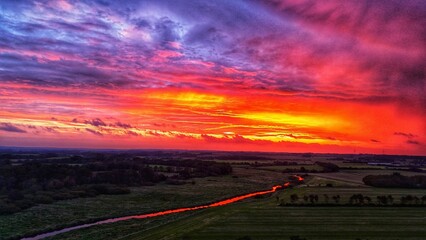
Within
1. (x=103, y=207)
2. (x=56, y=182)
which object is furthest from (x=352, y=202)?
(x=56, y=182)

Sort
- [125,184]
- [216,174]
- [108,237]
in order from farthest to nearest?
[216,174]
[125,184]
[108,237]

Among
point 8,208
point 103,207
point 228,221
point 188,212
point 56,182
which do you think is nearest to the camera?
point 228,221

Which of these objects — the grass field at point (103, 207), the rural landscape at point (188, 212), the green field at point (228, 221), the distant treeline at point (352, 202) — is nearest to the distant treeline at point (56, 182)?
the rural landscape at point (188, 212)

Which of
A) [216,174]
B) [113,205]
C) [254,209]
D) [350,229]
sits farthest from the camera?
[216,174]

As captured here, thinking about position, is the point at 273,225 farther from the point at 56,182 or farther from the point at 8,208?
the point at 56,182

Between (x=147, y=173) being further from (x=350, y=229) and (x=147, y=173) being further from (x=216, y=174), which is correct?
(x=350, y=229)

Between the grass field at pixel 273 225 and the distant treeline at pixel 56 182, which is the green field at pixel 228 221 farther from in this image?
the distant treeline at pixel 56 182

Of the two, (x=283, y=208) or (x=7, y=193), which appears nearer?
(x=283, y=208)

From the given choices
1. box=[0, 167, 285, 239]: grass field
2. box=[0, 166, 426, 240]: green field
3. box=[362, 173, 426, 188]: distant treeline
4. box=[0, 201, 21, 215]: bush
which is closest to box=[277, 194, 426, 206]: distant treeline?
box=[0, 166, 426, 240]: green field

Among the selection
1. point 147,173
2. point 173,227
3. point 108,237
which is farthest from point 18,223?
point 147,173

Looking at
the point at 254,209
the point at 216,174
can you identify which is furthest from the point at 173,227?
the point at 216,174

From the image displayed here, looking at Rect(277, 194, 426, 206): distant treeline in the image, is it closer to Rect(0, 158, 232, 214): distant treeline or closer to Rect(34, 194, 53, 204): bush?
Rect(0, 158, 232, 214): distant treeline
